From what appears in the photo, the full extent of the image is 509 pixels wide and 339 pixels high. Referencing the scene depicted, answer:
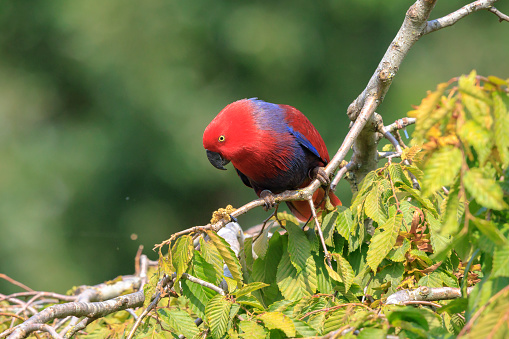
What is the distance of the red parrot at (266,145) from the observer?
2.52 m

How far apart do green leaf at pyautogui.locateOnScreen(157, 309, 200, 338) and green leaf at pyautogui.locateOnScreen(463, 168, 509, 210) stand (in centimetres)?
95

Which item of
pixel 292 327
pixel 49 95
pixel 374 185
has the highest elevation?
pixel 49 95

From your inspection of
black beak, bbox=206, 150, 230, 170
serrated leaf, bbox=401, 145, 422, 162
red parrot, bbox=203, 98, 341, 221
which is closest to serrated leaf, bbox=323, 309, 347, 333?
serrated leaf, bbox=401, 145, 422, 162

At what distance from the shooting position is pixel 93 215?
296 inches

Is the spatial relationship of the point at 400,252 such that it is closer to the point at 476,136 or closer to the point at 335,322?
the point at 335,322

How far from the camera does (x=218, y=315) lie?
1.42 meters

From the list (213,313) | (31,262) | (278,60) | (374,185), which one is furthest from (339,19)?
(213,313)

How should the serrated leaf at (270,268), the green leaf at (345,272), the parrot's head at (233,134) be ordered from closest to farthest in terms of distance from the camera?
1. the green leaf at (345,272)
2. the serrated leaf at (270,268)
3. the parrot's head at (233,134)

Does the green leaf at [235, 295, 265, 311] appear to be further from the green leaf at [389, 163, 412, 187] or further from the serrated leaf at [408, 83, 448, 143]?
the serrated leaf at [408, 83, 448, 143]

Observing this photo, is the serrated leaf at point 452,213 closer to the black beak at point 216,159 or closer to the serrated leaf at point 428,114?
the serrated leaf at point 428,114

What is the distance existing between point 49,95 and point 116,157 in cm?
186

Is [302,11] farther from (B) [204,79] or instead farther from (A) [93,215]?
(A) [93,215]

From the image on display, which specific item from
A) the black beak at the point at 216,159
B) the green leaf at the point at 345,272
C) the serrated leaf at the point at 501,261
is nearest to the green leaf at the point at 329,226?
the green leaf at the point at 345,272

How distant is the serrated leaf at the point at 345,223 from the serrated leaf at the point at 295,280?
139 mm
